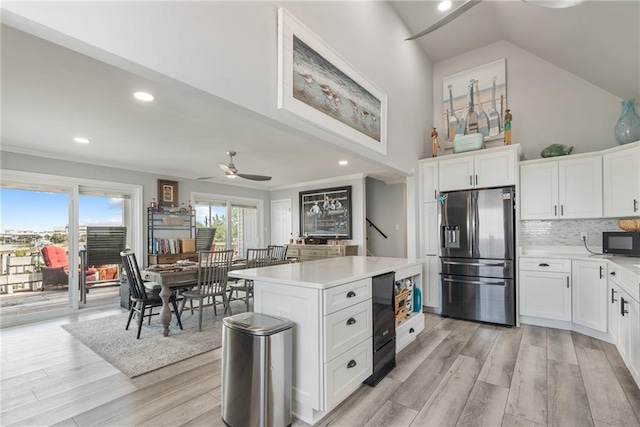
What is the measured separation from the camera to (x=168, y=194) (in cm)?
595

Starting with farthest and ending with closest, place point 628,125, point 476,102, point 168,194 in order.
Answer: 1. point 168,194
2. point 476,102
3. point 628,125

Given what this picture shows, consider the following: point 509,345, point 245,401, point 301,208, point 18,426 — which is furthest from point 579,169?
point 18,426

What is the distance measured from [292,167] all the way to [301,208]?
1955 mm

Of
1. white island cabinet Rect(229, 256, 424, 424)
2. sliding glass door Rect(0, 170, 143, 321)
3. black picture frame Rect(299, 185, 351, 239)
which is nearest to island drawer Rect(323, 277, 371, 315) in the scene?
white island cabinet Rect(229, 256, 424, 424)

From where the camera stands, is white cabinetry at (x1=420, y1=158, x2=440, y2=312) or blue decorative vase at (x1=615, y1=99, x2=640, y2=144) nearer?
blue decorative vase at (x1=615, y1=99, x2=640, y2=144)

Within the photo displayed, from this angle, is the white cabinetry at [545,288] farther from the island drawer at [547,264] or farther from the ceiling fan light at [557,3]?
the ceiling fan light at [557,3]

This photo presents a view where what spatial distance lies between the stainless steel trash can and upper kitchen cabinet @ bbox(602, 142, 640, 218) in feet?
12.8

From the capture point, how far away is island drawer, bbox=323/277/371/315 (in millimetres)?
1919

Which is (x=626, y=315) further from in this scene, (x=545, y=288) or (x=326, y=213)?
(x=326, y=213)

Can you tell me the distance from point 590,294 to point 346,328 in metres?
3.13

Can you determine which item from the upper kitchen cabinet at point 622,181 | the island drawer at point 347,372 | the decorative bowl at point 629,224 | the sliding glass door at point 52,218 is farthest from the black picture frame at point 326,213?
the island drawer at point 347,372

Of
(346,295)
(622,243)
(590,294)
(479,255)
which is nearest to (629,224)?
(622,243)

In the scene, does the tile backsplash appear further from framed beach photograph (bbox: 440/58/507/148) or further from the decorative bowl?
framed beach photograph (bbox: 440/58/507/148)

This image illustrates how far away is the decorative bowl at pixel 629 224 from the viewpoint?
3.24 m
